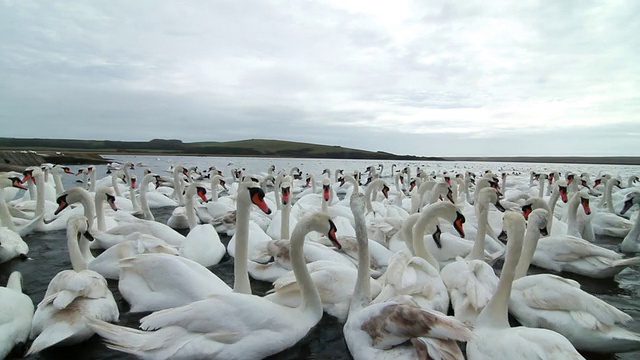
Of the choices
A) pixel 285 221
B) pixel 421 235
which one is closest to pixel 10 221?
pixel 285 221

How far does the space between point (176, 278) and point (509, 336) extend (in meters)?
3.72

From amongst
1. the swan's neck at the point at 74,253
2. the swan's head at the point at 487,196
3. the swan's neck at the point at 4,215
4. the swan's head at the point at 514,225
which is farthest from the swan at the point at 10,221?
the swan's head at the point at 514,225

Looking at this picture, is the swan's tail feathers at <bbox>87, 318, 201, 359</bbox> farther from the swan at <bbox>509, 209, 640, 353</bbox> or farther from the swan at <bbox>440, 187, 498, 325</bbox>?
the swan at <bbox>509, 209, 640, 353</bbox>

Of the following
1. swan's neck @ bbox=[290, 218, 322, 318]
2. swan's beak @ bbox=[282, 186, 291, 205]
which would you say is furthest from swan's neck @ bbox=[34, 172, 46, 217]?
swan's neck @ bbox=[290, 218, 322, 318]

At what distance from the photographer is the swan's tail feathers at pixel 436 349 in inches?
140

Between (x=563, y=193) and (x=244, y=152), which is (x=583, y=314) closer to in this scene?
(x=563, y=193)

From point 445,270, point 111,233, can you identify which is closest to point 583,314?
point 445,270

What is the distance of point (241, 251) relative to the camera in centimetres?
549

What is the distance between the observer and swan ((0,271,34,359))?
4.27 meters

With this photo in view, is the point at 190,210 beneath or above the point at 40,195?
beneath

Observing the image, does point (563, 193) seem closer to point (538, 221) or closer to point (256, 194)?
point (538, 221)

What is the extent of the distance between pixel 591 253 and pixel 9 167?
30700 millimetres

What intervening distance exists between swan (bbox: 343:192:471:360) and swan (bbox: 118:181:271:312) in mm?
1672

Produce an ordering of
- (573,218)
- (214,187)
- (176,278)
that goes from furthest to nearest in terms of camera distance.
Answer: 1. (214,187)
2. (573,218)
3. (176,278)
